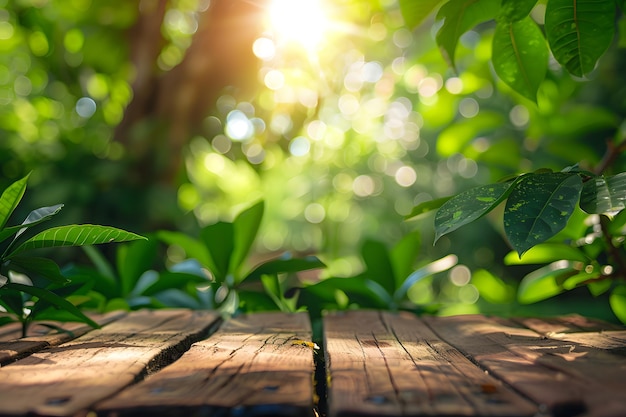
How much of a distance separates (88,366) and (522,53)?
1.02m

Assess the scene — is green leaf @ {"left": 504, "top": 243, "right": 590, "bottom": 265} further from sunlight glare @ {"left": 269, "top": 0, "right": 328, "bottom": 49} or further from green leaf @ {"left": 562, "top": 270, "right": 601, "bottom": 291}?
sunlight glare @ {"left": 269, "top": 0, "right": 328, "bottom": 49}

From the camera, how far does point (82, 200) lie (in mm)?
2498

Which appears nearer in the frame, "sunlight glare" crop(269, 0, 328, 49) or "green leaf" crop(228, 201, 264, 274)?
"green leaf" crop(228, 201, 264, 274)

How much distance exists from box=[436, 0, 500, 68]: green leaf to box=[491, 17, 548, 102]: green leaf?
1.7 inches

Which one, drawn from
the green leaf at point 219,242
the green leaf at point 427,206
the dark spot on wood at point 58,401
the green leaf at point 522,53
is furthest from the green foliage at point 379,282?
the dark spot on wood at point 58,401

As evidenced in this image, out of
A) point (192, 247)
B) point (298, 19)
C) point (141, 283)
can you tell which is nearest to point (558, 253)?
point (192, 247)

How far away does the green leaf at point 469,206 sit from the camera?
31.5 inches

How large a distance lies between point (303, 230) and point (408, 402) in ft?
35.8

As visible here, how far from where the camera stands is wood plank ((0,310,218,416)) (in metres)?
0.58

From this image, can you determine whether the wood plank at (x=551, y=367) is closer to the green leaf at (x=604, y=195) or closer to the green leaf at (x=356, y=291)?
the green leaf at (x=604, y=195)

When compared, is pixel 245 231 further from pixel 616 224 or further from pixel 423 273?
pixel 616 224

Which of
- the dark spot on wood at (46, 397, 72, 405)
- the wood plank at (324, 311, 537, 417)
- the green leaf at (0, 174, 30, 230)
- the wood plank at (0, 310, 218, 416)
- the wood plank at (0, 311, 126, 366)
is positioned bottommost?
the wood plank at (324, 311, 537, 417)

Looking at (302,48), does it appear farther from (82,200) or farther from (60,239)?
(60,239)

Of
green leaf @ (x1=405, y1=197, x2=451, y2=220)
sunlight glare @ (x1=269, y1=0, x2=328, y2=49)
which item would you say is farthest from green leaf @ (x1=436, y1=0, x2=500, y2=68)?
sunlight glare @ (x1=269, y1=0, x2=328, y2=49)
